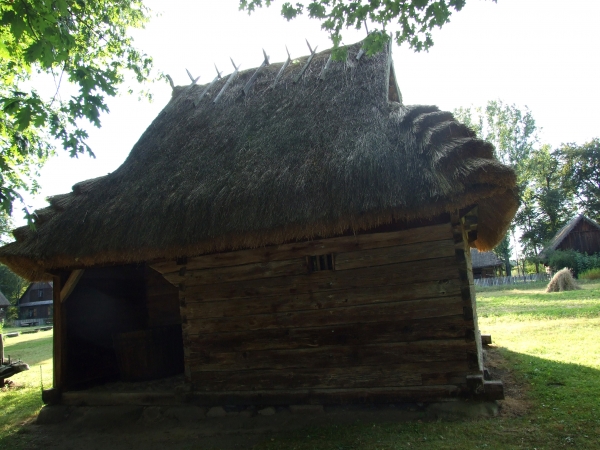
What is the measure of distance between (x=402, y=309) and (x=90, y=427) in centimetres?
484

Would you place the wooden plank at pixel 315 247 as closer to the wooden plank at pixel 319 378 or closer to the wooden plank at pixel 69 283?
the wooden plank at pixel 319 378

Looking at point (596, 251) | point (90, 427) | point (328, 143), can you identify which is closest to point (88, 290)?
point (90, 427)

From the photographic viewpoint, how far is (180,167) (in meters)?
7.06

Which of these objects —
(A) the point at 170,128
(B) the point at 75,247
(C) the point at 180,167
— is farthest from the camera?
(A) the point at 170,128

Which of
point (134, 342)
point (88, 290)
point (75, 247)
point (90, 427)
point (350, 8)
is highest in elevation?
point (350, 8)

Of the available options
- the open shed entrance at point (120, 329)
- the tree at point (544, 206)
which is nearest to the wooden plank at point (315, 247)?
the open shed entrance at point (120, 329)

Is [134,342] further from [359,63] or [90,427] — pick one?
[359,63]

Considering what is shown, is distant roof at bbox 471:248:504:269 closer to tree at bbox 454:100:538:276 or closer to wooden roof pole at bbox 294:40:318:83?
tree at bbox 454:100:538:276

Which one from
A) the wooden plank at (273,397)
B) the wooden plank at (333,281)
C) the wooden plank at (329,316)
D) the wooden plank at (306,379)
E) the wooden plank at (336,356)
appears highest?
the wooden plank at (333,281)

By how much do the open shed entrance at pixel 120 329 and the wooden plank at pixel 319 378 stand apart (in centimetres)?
176

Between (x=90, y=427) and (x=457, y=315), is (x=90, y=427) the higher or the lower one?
A: the lower one

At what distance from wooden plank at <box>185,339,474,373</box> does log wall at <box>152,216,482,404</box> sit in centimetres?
1

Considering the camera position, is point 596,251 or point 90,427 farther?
point 596,251

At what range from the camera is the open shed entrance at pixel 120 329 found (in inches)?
283
